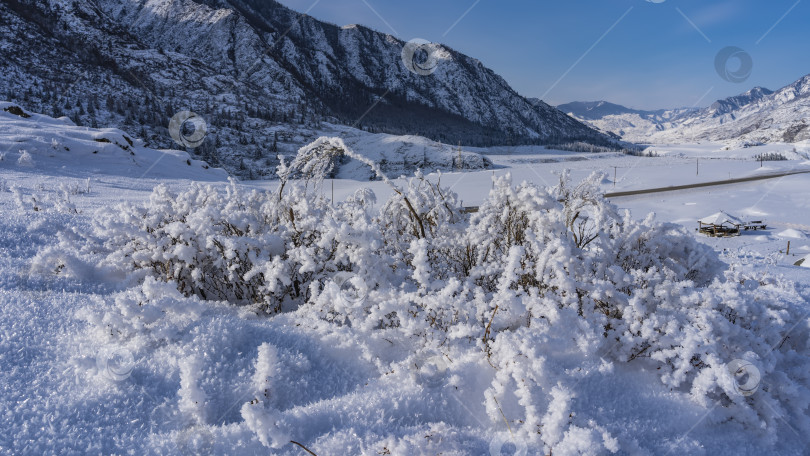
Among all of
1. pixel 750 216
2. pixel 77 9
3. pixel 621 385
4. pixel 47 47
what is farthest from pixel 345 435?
pixel 77 9

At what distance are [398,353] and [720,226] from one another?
1806 cm

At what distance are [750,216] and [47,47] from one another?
6651 cm

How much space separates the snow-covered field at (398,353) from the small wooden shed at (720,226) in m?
14.9

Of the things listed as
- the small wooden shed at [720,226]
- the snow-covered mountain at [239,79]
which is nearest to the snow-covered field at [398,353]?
the small wooden shed at [720,226]

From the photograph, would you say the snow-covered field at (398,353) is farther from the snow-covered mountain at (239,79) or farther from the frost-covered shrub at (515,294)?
the snow-covered mountain at (239,79)

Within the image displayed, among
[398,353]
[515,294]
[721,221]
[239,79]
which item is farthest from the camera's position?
[239,79]

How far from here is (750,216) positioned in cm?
1875

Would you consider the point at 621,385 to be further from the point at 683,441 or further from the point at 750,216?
the point at 750,216

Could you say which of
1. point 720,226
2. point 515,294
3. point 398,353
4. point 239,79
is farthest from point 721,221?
point 239,79

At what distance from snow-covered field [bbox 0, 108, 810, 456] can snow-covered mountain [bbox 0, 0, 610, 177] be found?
1115 inches

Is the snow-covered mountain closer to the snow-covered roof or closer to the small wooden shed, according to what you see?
the small wooden shed

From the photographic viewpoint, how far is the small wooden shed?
49.8 ft

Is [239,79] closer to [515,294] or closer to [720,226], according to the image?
[720,226]

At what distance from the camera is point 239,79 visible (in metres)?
75.2
